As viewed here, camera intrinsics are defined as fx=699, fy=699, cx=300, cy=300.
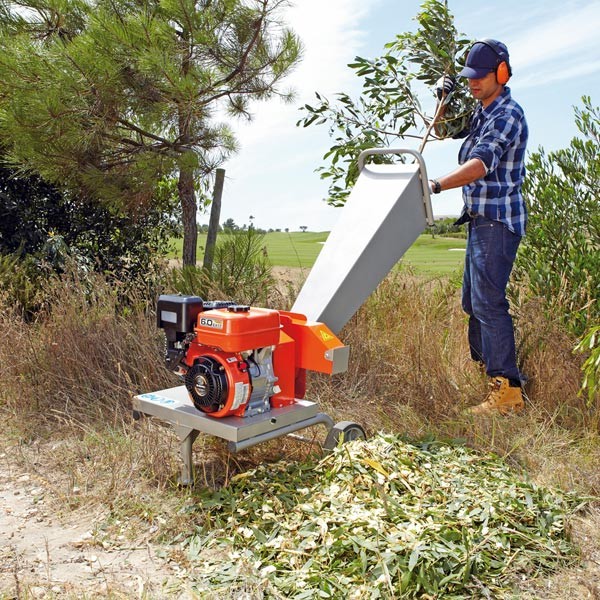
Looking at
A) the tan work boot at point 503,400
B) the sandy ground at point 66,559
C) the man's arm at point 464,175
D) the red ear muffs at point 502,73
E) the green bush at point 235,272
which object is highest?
the red ear muffs at point 502,73

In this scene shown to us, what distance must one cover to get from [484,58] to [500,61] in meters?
0.09

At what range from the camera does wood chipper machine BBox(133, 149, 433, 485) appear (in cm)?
266

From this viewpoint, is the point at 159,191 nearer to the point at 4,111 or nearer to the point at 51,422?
the point at 4,111

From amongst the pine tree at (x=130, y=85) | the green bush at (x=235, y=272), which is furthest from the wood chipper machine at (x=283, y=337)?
the pine tree at (x=130, y=85)

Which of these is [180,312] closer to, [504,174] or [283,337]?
[283,337]

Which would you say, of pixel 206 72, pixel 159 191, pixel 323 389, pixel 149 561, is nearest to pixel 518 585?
pixel 149 561

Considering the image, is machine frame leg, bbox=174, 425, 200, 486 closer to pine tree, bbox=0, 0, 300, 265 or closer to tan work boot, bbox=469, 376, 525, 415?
tan work boot, bbox=469, 376, 525, 415

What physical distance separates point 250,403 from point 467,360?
1737 millimetres

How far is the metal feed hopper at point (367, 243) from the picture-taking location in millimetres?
3055

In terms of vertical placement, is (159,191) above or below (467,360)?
above

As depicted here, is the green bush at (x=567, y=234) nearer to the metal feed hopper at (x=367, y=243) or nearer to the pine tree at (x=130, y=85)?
the metal feed hopper at (x=367, y=243)

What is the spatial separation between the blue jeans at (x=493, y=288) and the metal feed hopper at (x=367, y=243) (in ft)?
1.58

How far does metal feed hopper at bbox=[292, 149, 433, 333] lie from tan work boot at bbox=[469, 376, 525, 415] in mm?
963

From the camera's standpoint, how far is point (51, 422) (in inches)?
148
